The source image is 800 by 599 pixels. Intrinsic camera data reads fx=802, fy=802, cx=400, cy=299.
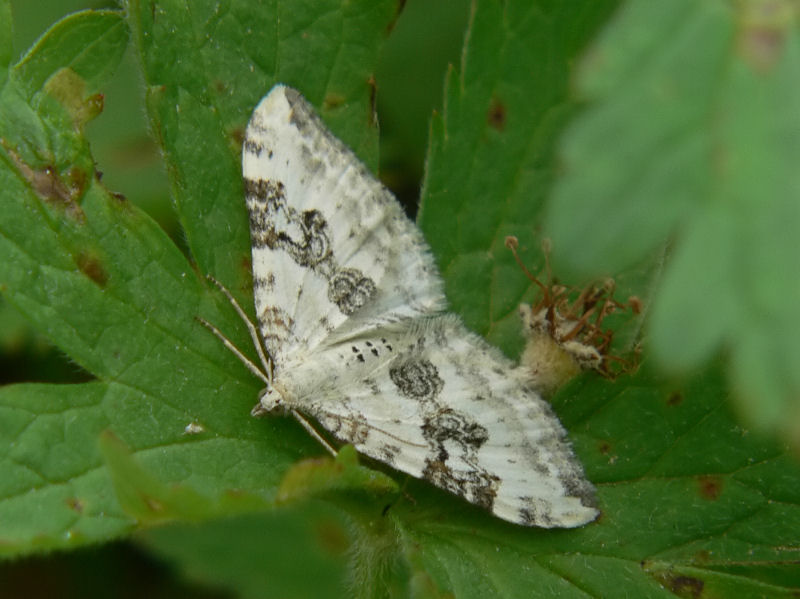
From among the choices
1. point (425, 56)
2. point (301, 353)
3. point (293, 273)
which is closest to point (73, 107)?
point (293, 273)

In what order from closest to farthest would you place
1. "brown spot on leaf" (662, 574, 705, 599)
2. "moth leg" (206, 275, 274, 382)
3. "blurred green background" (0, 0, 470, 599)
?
"brown spot on leaf" (662, 574, 705, 599) < "moth leg" (206, 275, 274, 382) < "blurred green background" (0, 0, 470, 599)

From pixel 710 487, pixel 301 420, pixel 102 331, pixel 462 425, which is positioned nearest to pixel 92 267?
pixel 102 331

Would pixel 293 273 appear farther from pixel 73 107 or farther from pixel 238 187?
pixel 73 107

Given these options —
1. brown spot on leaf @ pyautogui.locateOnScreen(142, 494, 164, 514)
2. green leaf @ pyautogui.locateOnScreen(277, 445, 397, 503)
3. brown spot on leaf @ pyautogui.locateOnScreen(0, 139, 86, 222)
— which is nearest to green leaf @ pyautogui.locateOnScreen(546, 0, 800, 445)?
green leaf @ pyautogui.locateOnScreen(277, 445, 397, 503)

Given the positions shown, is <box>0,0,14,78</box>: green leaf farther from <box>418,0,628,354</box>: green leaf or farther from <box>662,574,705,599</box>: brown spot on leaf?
<box>662,574,705,599</box>: brown spot on leaf

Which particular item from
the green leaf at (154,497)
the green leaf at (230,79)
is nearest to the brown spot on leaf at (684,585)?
the green leaf at (154,497)

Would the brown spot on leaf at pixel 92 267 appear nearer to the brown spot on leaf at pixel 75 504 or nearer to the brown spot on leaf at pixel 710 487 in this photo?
the brown spot on leaf at pixel 75 504

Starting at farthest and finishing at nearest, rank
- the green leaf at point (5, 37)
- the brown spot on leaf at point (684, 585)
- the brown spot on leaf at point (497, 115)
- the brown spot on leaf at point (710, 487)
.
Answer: the brown spot on leaf at point (497, 115), the brown spot on leaf at point (710, 487), the brown spot on leaf at point (684, 585), the green leaf at point (5, 37)
